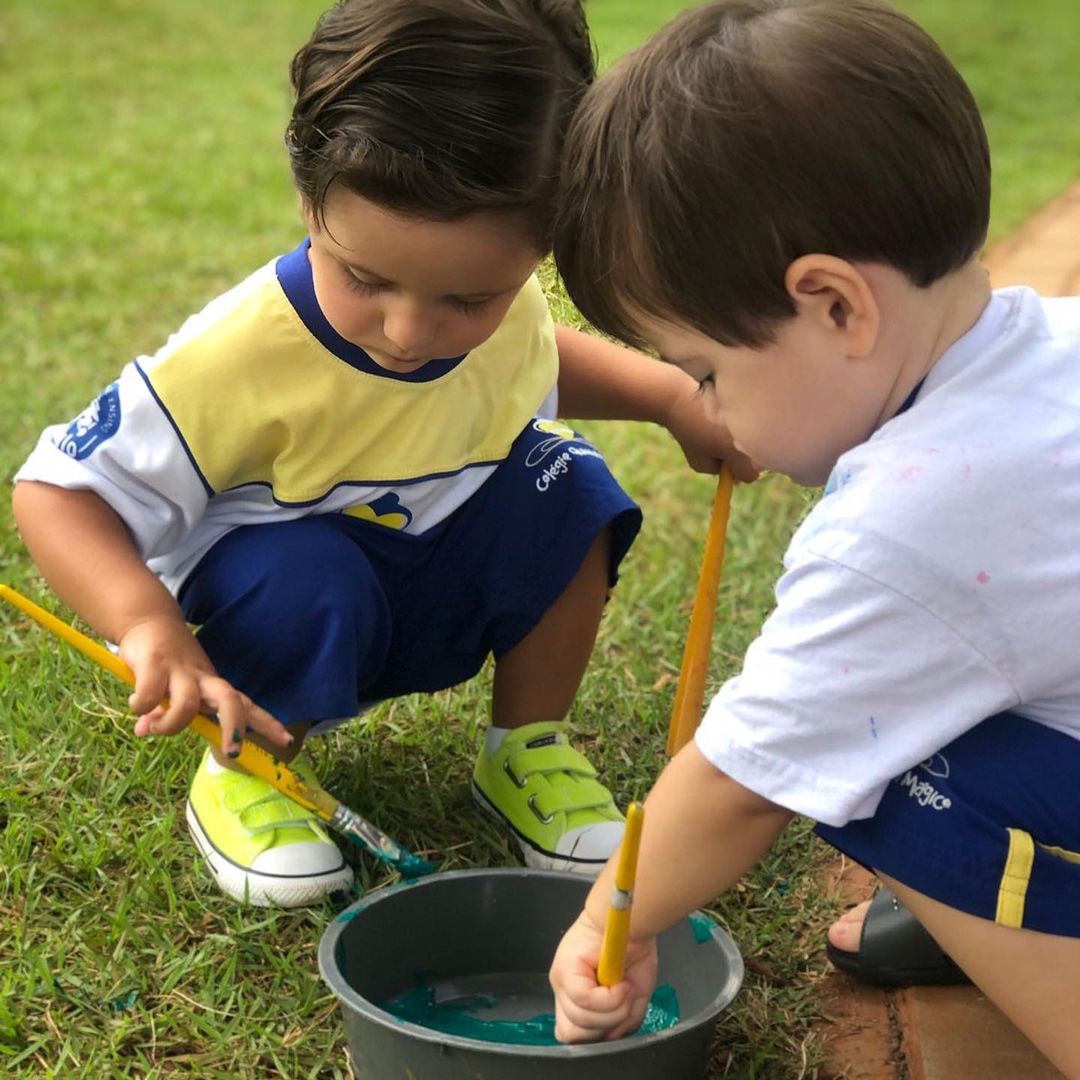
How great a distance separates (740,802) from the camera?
1.16m

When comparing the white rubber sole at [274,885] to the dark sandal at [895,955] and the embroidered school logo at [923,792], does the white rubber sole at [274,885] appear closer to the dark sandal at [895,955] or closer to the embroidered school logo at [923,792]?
the dark sandal at [895,955]

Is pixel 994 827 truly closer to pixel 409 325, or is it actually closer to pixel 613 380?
pixel 409 325

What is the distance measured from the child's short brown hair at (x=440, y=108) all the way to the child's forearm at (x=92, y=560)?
37cm

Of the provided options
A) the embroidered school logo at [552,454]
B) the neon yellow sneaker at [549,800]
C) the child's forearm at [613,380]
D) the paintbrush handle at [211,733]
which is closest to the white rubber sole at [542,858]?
the neon yellow sneaker at [549,800]

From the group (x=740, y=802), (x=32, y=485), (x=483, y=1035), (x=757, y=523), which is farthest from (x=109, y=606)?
(x=757, y=523)

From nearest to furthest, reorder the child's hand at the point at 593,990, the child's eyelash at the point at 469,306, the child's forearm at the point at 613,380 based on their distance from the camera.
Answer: the child's hand at the point at 593,990 → the child's eyelash at the point at 469,306 → the child's forearm at the point at 613,380

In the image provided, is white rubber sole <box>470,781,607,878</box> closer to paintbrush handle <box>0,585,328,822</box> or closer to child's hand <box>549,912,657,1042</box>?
paintbrush handle <box>0,585,328,822</box>

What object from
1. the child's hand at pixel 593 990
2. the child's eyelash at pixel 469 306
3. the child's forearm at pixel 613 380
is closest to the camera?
the child's hand at pixel 593 990

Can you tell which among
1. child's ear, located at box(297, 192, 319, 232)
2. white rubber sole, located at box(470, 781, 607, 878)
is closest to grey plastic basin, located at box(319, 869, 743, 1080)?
white rubber sole, located at box(470, 781, 607, 878)

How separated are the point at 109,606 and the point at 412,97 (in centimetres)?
53

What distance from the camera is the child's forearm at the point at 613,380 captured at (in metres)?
1.87

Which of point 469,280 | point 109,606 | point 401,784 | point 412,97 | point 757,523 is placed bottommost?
point 757,523

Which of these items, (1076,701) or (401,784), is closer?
(1076,701)

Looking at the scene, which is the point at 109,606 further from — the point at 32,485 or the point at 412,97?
the point at 412,97
